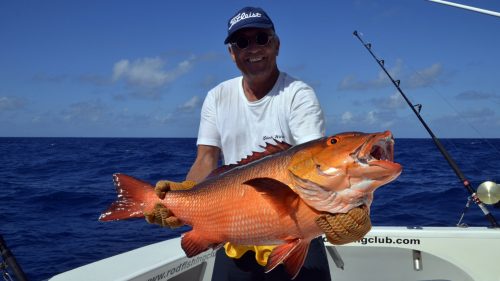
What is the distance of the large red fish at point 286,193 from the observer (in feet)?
6.86

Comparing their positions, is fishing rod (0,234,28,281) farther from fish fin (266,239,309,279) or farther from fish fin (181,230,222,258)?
fish fin (266,239,309,279)

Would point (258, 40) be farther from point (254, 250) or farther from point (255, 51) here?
point (254, 250)

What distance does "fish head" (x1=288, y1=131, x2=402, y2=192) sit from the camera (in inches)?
79.6

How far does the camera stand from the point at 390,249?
17.4 ft

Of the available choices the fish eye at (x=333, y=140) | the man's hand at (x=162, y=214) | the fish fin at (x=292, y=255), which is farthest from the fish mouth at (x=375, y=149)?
the man's hand at (x=162, y=214)

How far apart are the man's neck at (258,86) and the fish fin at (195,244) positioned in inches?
44.7

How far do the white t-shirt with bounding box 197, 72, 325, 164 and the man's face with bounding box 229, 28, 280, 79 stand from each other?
170 mm

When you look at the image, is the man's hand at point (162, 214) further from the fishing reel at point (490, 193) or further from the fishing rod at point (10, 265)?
the fishing reel at point (490, 193)

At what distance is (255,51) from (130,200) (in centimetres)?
133

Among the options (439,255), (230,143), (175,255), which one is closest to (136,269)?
(175,255)

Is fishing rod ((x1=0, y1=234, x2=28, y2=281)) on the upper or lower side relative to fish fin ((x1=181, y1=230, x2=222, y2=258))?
lower

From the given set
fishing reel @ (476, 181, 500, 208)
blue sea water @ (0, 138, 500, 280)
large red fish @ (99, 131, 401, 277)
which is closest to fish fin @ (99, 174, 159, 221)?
large red fish @ (99, 131, 401, 277)

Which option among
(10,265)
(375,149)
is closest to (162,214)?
(375,149)

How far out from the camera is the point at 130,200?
9.95ft
